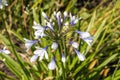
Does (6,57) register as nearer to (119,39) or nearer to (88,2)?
(119,39)

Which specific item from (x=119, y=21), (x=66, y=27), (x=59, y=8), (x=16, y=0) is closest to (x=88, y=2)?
(x=59, y=8)

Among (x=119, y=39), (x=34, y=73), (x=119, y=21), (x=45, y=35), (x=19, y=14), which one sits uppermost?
(x=19, y=14)

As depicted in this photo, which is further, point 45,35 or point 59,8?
point 59,8

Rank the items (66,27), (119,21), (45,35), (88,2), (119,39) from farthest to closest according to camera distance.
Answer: (88,2), (119,21), (119,39), (66,27), (45,35)

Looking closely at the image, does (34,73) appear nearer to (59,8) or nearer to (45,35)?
(45,35)

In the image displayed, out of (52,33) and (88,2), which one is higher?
(88,2)

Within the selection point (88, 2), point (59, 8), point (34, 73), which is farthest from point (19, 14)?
point (34, 73)

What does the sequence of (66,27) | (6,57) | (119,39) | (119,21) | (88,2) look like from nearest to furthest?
1. (66,27)
2. (6,57)
3. (119,39)
4. (119,21)
5. (88,2)

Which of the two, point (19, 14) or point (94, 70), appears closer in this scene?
point (94, 70)

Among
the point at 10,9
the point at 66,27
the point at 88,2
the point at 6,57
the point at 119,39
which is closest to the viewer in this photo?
the point at 66,27
